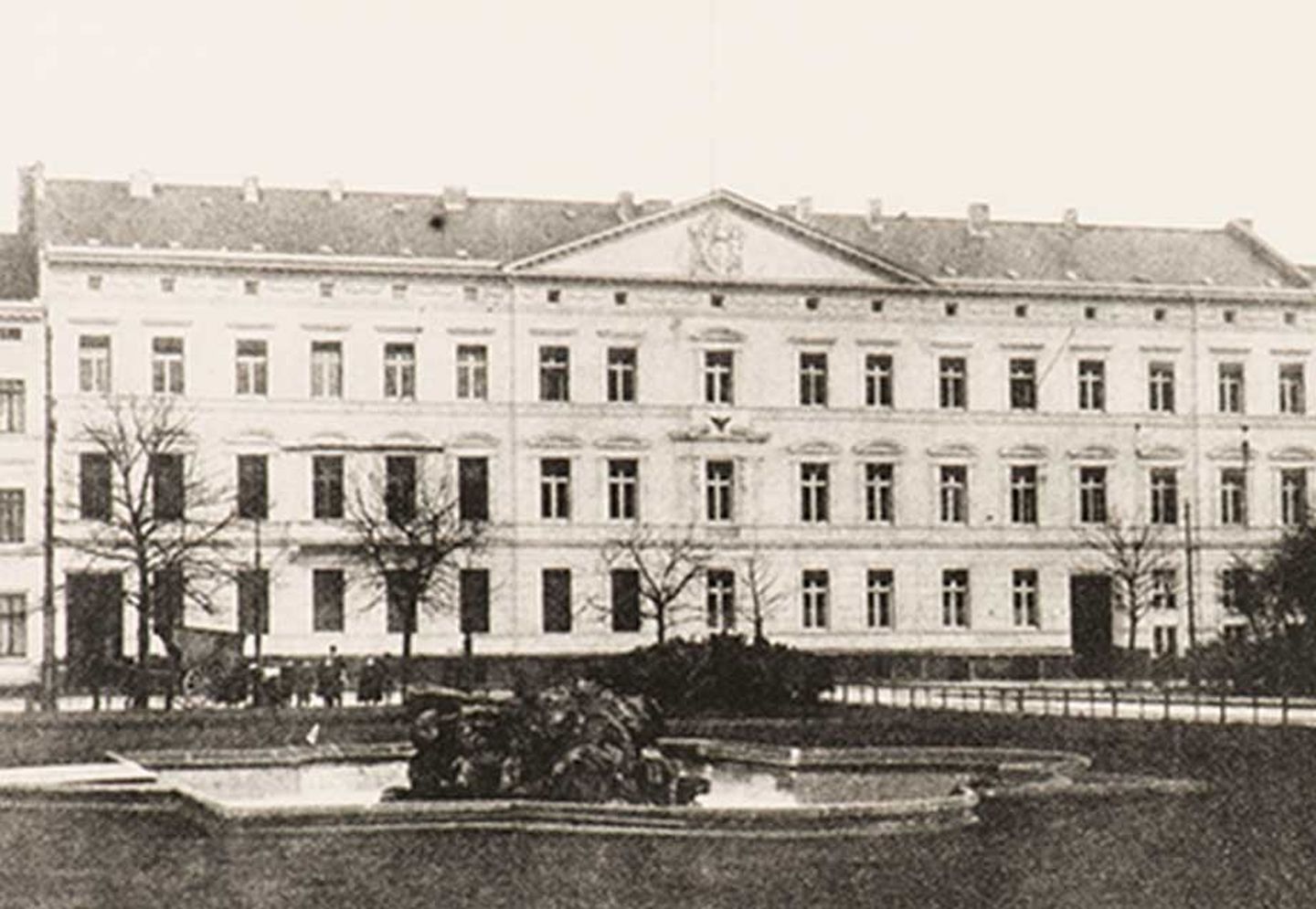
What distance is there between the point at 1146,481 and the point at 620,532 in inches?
579

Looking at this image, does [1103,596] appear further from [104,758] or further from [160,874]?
[160,874]

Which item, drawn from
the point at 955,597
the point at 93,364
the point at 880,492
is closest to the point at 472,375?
the point at 93,364

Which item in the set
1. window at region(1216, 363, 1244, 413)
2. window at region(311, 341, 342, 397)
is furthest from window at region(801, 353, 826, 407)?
window at region(311, 341, 342, 397)

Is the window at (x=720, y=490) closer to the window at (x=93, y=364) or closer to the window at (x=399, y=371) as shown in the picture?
the window at (x=399, y=371)

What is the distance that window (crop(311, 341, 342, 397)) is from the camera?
5900 cm

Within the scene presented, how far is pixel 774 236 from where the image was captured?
6178cm

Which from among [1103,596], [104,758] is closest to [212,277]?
[1103,596]

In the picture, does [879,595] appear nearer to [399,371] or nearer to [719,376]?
[719,376]

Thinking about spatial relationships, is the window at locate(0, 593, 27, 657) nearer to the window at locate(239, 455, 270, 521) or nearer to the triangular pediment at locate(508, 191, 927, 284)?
the window at locate(239, 455, 270, 521)

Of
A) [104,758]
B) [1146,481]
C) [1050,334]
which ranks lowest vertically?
[104,758]

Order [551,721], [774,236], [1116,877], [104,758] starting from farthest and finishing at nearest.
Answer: [774,236] → [104,758] → [551,721] → [1116,877]

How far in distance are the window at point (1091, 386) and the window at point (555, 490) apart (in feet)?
46.8

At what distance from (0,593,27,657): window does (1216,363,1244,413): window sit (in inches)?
1260

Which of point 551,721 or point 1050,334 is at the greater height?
point 1050,334
